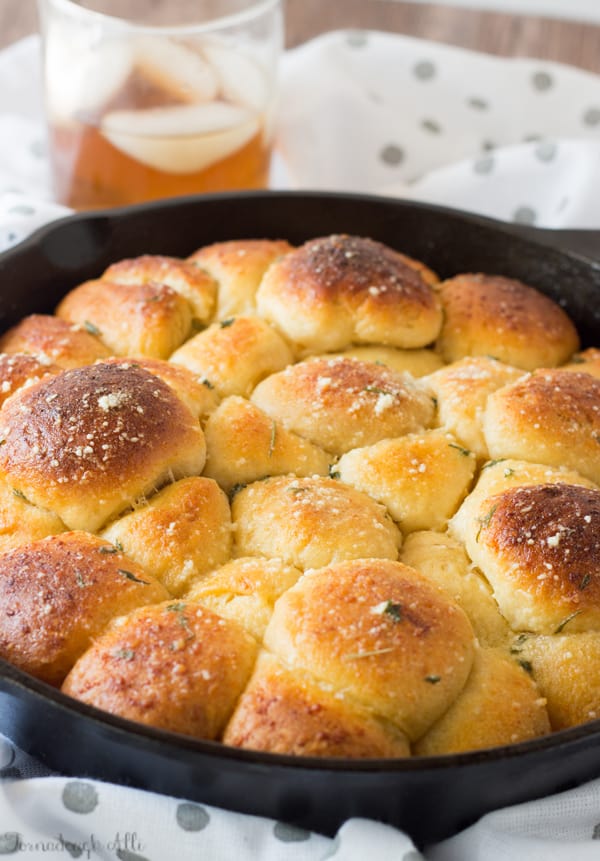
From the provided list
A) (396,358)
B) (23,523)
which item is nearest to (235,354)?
(396,358)

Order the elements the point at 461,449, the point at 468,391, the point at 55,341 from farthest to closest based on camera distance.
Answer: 1. the point at 55,341
2. the point at 468,391
3. the point at 461,449

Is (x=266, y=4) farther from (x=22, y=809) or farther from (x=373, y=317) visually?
(x=22, y=809)

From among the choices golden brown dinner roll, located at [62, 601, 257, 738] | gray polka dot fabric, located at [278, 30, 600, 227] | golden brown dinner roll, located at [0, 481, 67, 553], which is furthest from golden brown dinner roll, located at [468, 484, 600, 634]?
gray polka dot fabric, located at [278, 30, 600, 227]

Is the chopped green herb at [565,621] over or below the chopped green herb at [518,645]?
over

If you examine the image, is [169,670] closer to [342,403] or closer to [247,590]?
[247,590]

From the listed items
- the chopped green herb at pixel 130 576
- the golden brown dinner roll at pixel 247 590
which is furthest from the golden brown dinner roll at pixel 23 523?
the golden brown dinner roll at pixel 247 590

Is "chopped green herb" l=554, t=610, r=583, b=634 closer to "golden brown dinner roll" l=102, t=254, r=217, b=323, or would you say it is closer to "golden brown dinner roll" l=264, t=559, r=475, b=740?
"golden brown dinner roll" l=264, t=559, r=475, b=740

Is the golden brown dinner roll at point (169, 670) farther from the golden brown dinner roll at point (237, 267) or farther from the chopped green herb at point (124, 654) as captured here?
the golden brown dinner roll at point (237, 267)

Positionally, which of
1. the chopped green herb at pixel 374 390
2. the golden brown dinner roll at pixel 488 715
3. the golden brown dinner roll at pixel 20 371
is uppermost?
the chopped green herb at pixel 374 390
